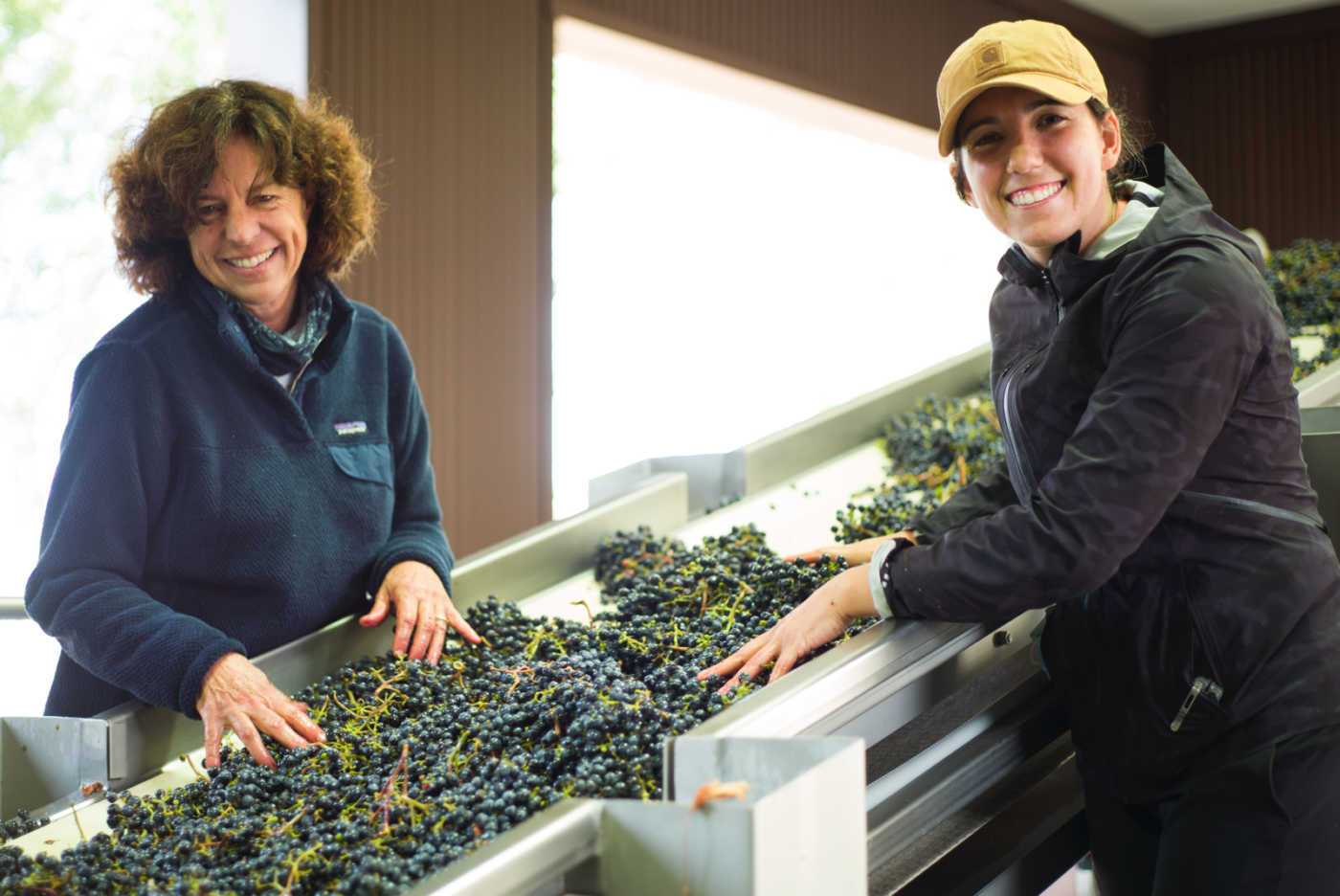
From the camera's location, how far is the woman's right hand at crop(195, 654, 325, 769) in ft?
5.36

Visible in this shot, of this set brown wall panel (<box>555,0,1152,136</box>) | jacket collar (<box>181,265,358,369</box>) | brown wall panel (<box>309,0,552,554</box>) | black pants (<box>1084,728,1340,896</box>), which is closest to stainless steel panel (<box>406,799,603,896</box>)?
black pants (<box>1084,728,1340,896</box>)

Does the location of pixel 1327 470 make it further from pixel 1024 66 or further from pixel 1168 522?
pixel 1024 66

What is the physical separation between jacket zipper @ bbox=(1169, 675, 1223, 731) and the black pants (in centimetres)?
7

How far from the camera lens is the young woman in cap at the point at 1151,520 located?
1349 mm

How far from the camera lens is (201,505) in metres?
1.91

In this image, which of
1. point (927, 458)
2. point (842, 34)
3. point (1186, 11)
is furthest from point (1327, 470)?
point (1186, 11)

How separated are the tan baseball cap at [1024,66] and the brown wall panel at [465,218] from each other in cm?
383

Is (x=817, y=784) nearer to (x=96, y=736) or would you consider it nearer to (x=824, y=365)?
(x=96, y=736)

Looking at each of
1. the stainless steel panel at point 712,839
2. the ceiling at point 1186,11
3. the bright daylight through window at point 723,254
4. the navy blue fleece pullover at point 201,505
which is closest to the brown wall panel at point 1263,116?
the ceiling at point 1186,11

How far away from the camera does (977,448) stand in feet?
10.0

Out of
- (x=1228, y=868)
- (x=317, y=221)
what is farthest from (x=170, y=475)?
(x=1228, y=868)

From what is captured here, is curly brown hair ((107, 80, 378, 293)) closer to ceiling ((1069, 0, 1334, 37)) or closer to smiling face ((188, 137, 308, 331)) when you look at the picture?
smiling face ((188, 137, 308, 331))

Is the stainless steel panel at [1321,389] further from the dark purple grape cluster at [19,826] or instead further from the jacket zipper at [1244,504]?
the dark purple grape cluster at [19,826]

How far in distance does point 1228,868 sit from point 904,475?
167 centimetres
